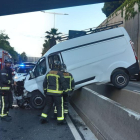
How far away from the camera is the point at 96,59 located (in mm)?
8125

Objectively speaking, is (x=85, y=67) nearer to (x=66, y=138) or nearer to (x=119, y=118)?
(x=66, y=138)

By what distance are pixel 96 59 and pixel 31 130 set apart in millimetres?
3824

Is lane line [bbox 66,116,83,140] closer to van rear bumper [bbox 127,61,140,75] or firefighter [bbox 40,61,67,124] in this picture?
firefighter [bbox 40,61,67,124]

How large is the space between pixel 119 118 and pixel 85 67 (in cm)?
469

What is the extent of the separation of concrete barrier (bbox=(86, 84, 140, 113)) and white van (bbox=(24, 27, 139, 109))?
37cm

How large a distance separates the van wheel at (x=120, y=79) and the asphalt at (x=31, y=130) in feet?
9.60

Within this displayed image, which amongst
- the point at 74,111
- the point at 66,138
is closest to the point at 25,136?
the point at 66,138

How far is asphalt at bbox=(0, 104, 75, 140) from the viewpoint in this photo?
483 centimetres

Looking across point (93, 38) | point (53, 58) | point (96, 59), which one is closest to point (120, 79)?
point (96, 59)

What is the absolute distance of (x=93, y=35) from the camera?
817 centimetres

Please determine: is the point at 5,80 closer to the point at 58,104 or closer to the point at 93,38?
the point at 58,104

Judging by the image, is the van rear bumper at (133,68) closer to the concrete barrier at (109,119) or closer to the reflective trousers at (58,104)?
the concrete barrier at (109,119)

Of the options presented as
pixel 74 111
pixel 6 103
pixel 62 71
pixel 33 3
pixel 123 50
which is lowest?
pixel 74 111

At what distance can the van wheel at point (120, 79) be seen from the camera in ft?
26.3
